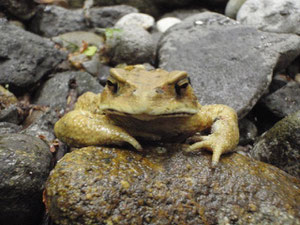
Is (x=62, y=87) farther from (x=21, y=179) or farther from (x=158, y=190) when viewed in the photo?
(x=158, y=190)

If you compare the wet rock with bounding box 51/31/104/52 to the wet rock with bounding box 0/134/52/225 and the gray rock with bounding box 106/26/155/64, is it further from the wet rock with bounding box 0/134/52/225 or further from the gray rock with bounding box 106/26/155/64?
the wet rock with bounding box 0/134/52/225

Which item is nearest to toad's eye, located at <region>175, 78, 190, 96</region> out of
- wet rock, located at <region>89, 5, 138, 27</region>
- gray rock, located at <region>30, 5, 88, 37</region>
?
gray rock, located at <region>30, 5, 88, 37</region>

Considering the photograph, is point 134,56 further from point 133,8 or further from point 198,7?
point 198,7

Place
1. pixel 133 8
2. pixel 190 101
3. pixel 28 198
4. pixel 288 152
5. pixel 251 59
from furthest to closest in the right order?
1. pixel 133 8
2. pixel 251 59
3. pixel 288 152
4. pixel 28 198
5. pixel 190 101

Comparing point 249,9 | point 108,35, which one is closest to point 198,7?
point 249,9

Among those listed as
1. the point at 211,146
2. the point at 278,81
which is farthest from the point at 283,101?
the point at 211,146

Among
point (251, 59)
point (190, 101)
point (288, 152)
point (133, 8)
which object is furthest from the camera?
point (133, 8)
